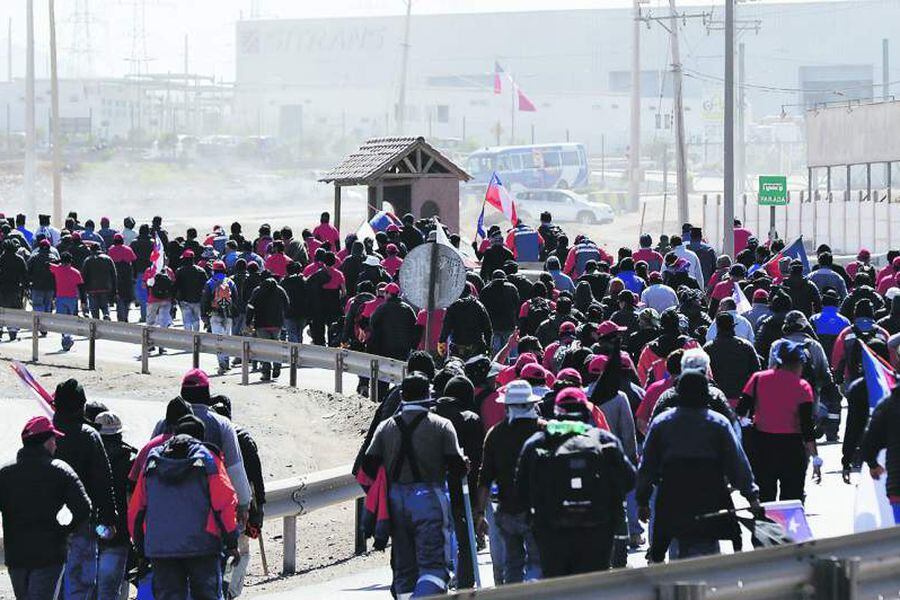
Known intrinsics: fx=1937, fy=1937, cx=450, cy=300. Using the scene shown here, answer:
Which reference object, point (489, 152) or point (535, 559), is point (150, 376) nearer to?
point (535, 559)

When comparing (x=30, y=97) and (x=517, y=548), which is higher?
(x=30, y=97)

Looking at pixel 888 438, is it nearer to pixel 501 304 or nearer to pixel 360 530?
pixel 360 530

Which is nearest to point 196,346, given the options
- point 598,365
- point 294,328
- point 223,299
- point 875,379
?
point 223,299

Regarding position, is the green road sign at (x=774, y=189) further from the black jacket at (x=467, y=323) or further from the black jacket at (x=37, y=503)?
the black jacket at (x=37, y=503)

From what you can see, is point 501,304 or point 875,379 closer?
point 875,379

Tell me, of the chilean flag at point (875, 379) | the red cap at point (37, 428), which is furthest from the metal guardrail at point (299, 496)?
the chilean flag at point (875, 379)

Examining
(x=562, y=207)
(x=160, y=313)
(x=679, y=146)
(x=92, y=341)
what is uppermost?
(x=679, y=146)

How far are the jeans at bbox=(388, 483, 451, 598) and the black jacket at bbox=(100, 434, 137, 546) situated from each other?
154 cm

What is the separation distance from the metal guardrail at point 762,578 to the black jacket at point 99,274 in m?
21.6

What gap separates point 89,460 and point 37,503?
1.99 ft

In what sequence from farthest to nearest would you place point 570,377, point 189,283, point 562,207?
point 562,207, point 189,283, point 570,377

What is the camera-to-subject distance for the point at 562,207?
3410 inches

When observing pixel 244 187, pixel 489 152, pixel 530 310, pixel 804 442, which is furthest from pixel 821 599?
pixel 244 187

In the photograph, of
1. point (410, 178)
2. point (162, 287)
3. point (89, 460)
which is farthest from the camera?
point (410, 178)
